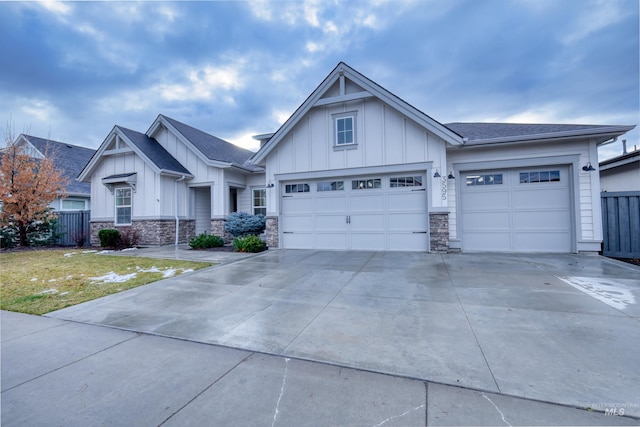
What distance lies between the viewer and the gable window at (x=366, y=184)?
33.4 ft

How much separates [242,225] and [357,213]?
5.27 meters

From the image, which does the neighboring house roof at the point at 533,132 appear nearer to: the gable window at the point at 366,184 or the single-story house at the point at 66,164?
the gable window at the point at 366,184

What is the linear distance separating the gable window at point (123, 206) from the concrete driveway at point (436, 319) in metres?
9.47

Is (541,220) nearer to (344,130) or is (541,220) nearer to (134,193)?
(344,130)

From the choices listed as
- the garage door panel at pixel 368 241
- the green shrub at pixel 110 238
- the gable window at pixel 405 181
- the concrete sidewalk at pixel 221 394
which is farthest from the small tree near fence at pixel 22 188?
the gable window at pixel 405 181

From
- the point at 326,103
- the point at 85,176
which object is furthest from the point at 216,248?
the point at 85,176

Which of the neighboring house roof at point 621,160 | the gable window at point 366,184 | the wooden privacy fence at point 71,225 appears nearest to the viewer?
the gable window at point 366,184

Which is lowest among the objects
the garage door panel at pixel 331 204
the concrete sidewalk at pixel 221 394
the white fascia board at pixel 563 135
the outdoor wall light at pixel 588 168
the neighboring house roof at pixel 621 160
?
the concrete sidewalk at pixel 221 394

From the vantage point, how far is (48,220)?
539 inches

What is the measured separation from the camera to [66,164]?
18.0m

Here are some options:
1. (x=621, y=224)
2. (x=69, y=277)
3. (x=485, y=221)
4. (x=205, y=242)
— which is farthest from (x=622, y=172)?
(x=69, y=277)

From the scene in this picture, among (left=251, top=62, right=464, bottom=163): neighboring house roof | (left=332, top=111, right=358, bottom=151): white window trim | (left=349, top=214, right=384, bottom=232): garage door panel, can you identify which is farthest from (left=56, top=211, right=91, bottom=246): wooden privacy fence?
(left=349, top=214, right=384, bottom=232): garage door panel

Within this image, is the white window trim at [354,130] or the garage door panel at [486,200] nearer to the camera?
the garage door panel at [486,200]

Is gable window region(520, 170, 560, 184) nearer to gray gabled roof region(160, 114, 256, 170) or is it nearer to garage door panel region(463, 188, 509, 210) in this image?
garage door panel region(463, 188, 509, 210)
